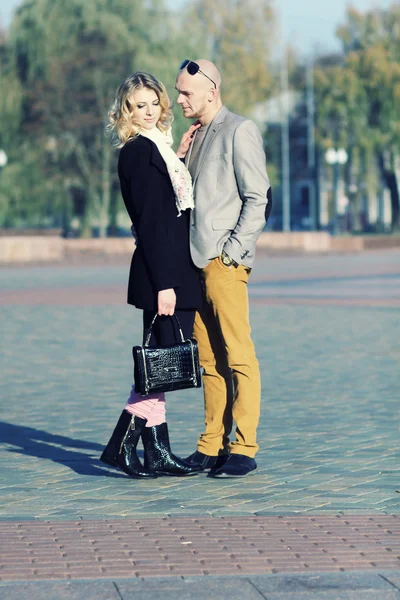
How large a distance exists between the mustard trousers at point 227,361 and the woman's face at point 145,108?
2.21 ft

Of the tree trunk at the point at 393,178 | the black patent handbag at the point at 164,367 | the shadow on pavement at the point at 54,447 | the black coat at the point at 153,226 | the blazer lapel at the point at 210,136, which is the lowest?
the shadow on pavement at the point at 54,447

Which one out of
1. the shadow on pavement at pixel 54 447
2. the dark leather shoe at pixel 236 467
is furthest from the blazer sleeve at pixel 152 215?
the shadow on pavement at pixel 54 447

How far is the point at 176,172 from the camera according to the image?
5922 millimetres

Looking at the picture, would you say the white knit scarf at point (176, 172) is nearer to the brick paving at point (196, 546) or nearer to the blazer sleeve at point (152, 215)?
the blazer sleeve at point (152, 215)

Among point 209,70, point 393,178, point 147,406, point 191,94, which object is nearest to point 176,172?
point 191,94

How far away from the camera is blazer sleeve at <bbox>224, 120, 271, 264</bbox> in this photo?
598 cm

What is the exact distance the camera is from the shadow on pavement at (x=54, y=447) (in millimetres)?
6562

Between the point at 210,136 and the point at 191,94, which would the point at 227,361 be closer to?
the point at 210,136

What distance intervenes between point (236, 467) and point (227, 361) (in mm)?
485

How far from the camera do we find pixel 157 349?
19.4ft

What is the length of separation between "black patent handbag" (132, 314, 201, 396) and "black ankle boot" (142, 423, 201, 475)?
32 cm

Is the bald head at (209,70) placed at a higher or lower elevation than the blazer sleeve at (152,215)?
→ higher

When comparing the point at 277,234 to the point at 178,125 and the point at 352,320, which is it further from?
the point at 352,320

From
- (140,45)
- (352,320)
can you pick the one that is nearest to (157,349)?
(352,320)
